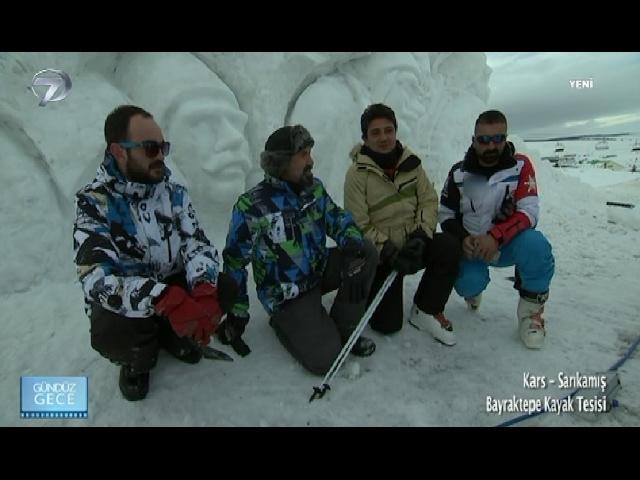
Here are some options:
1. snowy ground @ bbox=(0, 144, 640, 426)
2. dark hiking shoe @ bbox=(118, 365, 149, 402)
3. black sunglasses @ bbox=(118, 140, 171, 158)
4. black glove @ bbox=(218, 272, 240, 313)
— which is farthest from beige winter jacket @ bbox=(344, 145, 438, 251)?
dark hiking shoe @ bbox=(118, 365, 149, 402)

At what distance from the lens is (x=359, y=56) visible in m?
3.41

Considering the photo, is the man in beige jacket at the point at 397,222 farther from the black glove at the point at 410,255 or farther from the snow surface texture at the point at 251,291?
the snow surface texture at the point at 251,291

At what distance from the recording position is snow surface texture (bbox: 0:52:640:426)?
5.55 ft

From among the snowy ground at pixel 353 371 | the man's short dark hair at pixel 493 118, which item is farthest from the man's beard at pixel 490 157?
the snowy ground at pixel 353 371

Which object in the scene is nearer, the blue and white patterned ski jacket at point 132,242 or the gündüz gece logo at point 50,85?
the blue and white patterned ski jacket at point 132,242

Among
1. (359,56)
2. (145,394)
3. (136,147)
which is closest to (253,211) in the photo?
(136,147)

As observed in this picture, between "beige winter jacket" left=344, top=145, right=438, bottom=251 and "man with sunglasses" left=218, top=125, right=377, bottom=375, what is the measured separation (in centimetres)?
12

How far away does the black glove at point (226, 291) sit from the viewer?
1694 millimetres

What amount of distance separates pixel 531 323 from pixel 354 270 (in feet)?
3.09

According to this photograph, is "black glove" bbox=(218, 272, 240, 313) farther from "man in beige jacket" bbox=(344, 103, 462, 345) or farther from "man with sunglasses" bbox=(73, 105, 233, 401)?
"man in beige jacket" bbox=(344, 103, 462, 345)

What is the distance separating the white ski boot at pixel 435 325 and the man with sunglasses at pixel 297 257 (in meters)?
0.33

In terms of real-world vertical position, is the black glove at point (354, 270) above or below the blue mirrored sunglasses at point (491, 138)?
below

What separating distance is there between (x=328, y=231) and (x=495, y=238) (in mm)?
821

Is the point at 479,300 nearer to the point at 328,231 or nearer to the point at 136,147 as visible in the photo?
the point at 328,231
